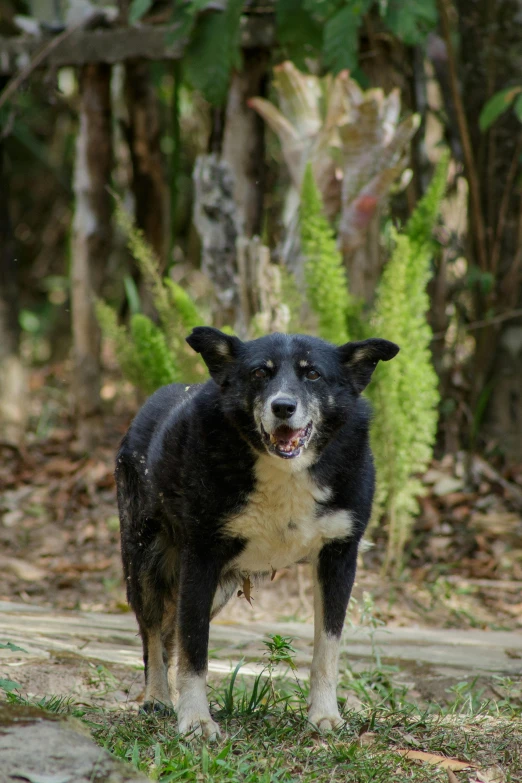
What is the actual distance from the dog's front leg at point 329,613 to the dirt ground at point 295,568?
207cm

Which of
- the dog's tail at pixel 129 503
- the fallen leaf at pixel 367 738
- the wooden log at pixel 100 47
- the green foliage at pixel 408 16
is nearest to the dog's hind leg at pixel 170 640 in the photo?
the dog's tail at pixel 129 503

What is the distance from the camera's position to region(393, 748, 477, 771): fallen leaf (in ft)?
11.0

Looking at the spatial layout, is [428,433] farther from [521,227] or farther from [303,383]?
[303,383]

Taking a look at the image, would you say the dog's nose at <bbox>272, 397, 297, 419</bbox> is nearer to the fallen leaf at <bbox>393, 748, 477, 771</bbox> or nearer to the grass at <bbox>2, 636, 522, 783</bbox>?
the grass at <bbox>2, 636, 522, 783</bbox>

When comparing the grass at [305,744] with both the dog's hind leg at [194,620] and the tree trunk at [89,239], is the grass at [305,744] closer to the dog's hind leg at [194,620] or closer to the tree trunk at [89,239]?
the dog's hind leg at [194,620]

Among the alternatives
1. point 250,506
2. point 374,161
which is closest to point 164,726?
point 250,506

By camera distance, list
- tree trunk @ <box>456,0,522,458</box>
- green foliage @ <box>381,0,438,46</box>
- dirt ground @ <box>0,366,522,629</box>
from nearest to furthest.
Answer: green foliage @ <box>381,0,438,46</box> < dirt ground @ <box>0,366,522,629</box> < tree trunk @ <box>456,0,522,458</box>

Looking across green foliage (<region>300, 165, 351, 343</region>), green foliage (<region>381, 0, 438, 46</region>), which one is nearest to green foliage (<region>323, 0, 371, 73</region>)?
green foliage (<region>381, 0, 438, 46</region>)

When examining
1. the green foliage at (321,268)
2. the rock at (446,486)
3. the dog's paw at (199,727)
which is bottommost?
the dog's paw at (199,727)

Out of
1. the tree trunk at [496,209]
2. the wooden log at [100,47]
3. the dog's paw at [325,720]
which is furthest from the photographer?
the tree trunk at [496,209]

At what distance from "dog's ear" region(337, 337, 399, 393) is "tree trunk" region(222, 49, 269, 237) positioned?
3464 mm

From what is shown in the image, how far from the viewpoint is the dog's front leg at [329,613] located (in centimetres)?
373

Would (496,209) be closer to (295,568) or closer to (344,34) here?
(344,34)

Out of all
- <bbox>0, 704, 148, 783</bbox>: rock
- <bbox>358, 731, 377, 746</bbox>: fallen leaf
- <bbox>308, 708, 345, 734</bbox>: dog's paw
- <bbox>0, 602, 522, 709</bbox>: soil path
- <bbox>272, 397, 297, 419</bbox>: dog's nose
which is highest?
<bbox>272, 397, 297, 419</bbox>: dog's nose
